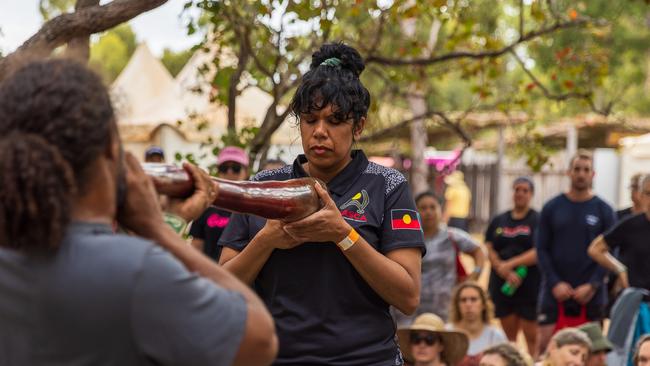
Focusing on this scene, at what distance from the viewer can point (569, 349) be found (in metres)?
7.73

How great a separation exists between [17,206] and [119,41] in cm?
3723

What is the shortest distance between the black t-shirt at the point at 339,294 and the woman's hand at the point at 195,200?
0.84 m

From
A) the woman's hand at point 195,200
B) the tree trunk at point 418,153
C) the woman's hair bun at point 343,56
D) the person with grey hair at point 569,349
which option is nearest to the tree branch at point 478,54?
the person with grey hair at point 569,349

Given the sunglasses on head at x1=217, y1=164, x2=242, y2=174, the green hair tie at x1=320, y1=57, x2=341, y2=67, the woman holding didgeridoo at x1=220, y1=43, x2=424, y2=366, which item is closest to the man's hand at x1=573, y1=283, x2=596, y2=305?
the sunglasses on head at x1=217, y1=164, x2=242, y2=174

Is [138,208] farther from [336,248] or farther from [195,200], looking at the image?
[336,248]

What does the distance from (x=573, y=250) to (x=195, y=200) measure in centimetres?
785

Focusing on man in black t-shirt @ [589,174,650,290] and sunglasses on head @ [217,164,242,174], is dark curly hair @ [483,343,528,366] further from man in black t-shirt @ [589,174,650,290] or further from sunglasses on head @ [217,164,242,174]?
sunglasses on head @ [217,164,242,174]

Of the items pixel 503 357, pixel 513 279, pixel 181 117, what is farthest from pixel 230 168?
pixel 181 117

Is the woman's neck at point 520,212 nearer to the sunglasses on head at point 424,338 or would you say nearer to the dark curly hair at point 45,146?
the sunglasses on head at point 424,338

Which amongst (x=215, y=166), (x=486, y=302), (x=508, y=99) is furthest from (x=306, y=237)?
(x=508, y=99)

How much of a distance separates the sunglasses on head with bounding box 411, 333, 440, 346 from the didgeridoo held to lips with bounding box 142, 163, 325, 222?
440cm

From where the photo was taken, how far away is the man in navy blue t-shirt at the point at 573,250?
10039 millimetres

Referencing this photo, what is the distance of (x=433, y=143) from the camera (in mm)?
28375

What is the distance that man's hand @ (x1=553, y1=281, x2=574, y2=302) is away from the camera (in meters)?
9.91
